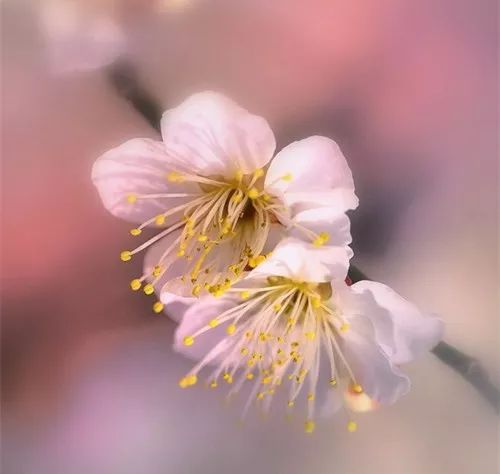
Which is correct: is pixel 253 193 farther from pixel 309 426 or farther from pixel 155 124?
pixel 309 426

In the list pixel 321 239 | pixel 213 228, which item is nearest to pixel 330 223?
pixel 321 239

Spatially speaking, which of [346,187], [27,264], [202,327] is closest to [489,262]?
[346,187]

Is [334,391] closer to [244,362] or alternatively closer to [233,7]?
[244,362]

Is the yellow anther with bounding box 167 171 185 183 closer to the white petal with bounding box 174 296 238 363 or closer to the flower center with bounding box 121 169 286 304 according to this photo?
the flower center with bounding box 121 169 286 304

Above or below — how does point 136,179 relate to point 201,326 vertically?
above

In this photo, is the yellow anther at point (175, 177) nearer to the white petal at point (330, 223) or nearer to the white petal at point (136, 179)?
the white petal at point (136, 179)

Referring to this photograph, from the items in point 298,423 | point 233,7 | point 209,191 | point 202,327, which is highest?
point 233,7

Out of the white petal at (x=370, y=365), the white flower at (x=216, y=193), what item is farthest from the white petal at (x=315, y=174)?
the white petal at (x=370, y=365)
